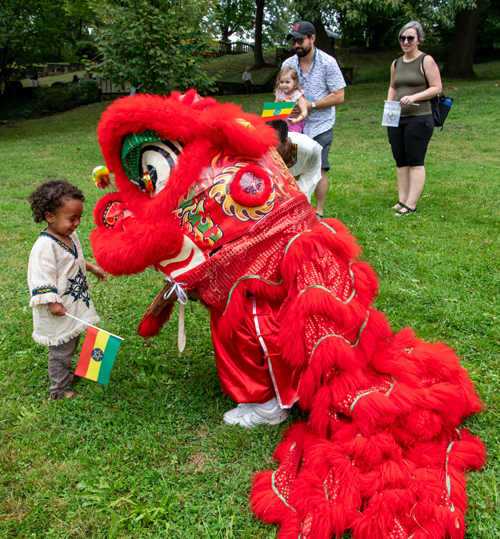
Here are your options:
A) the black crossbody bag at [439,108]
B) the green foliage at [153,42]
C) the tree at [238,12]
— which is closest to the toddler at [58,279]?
the black crossbody bag at [439,108]

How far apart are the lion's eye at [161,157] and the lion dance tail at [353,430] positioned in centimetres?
67

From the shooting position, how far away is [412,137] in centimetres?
547

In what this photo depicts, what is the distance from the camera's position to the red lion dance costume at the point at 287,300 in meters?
2.02

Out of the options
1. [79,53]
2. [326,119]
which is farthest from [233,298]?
[79,53]

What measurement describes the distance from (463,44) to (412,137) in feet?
49.8

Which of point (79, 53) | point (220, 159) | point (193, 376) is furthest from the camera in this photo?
point (79, 53)

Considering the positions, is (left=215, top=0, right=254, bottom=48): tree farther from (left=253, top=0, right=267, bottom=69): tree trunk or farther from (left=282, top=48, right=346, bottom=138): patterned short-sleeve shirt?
(left=282, top=48, right=346, bottom=138): patterned short-sleeve shirt

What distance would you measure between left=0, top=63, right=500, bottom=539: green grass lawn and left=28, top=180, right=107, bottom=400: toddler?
0.31 meters

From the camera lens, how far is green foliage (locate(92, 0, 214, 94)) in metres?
8.84

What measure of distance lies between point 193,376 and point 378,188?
5.03m

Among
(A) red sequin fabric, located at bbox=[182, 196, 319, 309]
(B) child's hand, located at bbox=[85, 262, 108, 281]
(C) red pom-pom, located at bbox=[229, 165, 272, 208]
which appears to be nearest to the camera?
(C) red pom-pom, located at bbox=[229, 165, 272, 208]

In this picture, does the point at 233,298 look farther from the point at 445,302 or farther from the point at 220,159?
the point at 445,302

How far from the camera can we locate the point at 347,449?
2072 millimetres

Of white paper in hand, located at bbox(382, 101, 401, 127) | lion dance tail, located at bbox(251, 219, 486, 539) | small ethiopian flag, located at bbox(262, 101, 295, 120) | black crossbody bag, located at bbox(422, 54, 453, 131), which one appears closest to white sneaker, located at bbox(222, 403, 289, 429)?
lion dance tail, located at bbox(251, 219, 486, 539)
